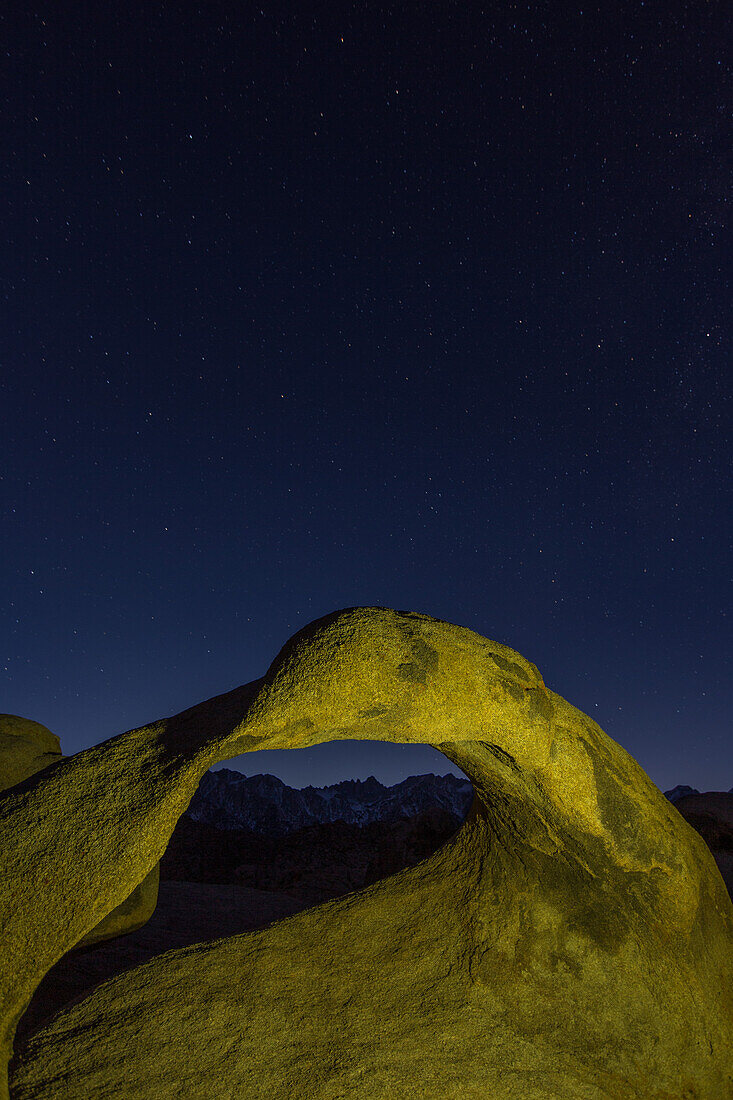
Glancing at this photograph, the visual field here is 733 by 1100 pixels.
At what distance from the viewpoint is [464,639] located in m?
3.60

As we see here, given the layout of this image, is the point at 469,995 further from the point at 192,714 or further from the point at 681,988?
the point at 192,714

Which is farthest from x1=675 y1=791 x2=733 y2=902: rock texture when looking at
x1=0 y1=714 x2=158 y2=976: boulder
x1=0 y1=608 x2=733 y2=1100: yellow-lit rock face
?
x1=0 y1=714 x2=158 y2=976: boulder

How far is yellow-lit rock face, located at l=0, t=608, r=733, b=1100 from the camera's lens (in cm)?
297

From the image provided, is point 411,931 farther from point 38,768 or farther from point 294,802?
point 294,802

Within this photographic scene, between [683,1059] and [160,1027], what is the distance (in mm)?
3411

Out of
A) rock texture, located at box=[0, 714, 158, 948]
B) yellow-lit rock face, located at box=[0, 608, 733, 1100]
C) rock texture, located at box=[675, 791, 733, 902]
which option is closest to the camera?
yellow-lit rock face, located at box=[0, 608, 733, 1100]

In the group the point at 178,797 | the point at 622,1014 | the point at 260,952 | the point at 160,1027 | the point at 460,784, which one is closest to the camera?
the point at 178,797

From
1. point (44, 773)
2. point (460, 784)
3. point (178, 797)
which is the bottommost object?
point (460, 784)

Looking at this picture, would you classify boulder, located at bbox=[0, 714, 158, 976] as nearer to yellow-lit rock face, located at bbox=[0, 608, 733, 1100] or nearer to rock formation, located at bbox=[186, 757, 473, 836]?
yellow-lit rock face, located at bbox=[0, 608, 733, 1100]

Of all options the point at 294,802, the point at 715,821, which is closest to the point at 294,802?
the point at 294,802

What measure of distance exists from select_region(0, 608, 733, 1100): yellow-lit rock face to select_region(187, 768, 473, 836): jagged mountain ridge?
50258mm

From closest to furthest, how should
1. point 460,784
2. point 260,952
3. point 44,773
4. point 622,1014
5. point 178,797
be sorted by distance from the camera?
1. point 178,797
2. point 44,773
3. point 622,1014
4. point 260,952
5. point 460,784

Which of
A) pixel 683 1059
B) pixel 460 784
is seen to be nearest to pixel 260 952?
pixel 683 1059

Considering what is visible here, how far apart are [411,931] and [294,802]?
85.4 meters
